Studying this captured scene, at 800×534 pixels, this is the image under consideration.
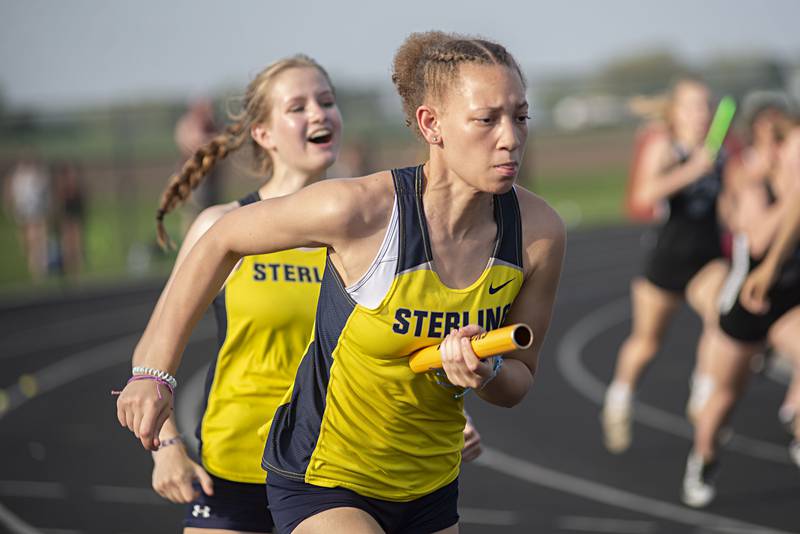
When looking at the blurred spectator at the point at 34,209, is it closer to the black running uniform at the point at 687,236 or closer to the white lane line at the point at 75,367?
the white lane line at the point at 75,367

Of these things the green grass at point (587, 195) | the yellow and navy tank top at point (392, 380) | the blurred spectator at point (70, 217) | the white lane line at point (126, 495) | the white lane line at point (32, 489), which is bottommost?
the green grass at point (587, 195)

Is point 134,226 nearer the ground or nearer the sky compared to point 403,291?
nearer the ground

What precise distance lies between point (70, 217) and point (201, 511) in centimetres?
1665

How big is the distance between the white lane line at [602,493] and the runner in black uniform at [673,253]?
0.69 metres

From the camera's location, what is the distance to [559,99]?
37.7m

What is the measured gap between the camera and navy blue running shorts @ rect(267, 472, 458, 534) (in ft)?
10.6

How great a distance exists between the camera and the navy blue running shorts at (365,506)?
323 cm

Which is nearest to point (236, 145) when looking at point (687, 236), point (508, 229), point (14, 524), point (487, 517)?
point (508, 229)

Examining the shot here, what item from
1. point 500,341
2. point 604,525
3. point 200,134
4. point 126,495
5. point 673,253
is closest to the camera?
point 500,341

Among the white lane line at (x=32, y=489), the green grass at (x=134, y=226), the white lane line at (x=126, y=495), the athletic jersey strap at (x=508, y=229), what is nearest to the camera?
the athletic jersey strap at (x=508, y=229)

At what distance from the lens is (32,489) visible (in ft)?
26.3

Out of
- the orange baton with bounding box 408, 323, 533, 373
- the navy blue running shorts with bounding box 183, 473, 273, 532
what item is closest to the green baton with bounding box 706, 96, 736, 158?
the navy blue running shorts with bounding box 183, 473, 273, 532

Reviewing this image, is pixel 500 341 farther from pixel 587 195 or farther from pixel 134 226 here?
pixel 587 195

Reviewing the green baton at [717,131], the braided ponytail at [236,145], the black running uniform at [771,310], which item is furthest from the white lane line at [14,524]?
the green baton at [717,131]
